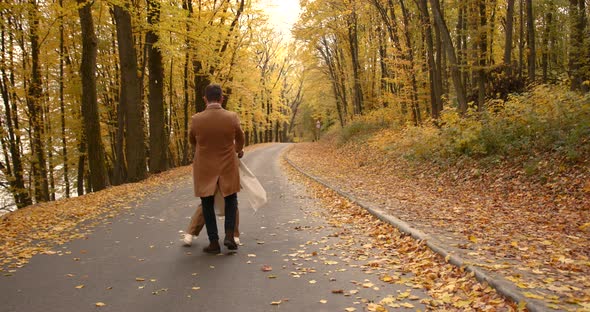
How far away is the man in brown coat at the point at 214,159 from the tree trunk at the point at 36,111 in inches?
579

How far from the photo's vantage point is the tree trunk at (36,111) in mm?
17516

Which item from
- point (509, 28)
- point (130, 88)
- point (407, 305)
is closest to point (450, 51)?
point (509, 28)

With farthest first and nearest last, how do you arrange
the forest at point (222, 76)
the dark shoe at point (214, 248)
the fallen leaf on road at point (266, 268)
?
1. the forest at point (222, 76)
2. the dark shoe at point (214, 248)
3. the fallen leaf on road at point (266, 268)

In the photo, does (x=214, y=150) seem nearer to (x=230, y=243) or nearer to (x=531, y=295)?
(x=230, y=243)

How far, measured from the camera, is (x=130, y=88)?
16156 millimetres

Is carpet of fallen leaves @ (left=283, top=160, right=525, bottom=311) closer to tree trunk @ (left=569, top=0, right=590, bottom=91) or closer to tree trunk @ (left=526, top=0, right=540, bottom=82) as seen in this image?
tree trunk @ (left=526, top=0, right=540, bottom=82)

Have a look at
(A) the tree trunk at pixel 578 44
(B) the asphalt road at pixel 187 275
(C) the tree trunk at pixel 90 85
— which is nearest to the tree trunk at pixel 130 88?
(C) the tree trunk at pixel 90 85

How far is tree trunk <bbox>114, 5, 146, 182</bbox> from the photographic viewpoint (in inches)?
632

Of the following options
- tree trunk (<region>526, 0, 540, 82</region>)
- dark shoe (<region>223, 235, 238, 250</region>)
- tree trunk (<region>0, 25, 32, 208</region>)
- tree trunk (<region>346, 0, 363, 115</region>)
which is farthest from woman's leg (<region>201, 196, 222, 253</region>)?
tree trunk (<region>346, 0, 363, 115</region>)

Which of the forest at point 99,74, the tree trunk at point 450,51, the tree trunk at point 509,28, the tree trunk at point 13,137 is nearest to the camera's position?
the tree trunk at point 509,28

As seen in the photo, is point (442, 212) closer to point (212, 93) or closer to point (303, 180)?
point (212, 93)

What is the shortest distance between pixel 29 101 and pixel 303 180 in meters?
14.1

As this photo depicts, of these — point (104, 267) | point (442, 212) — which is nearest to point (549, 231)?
point (442, 212)

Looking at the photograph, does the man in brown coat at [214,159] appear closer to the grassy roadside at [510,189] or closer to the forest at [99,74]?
the grassy roadside at [510,189]
